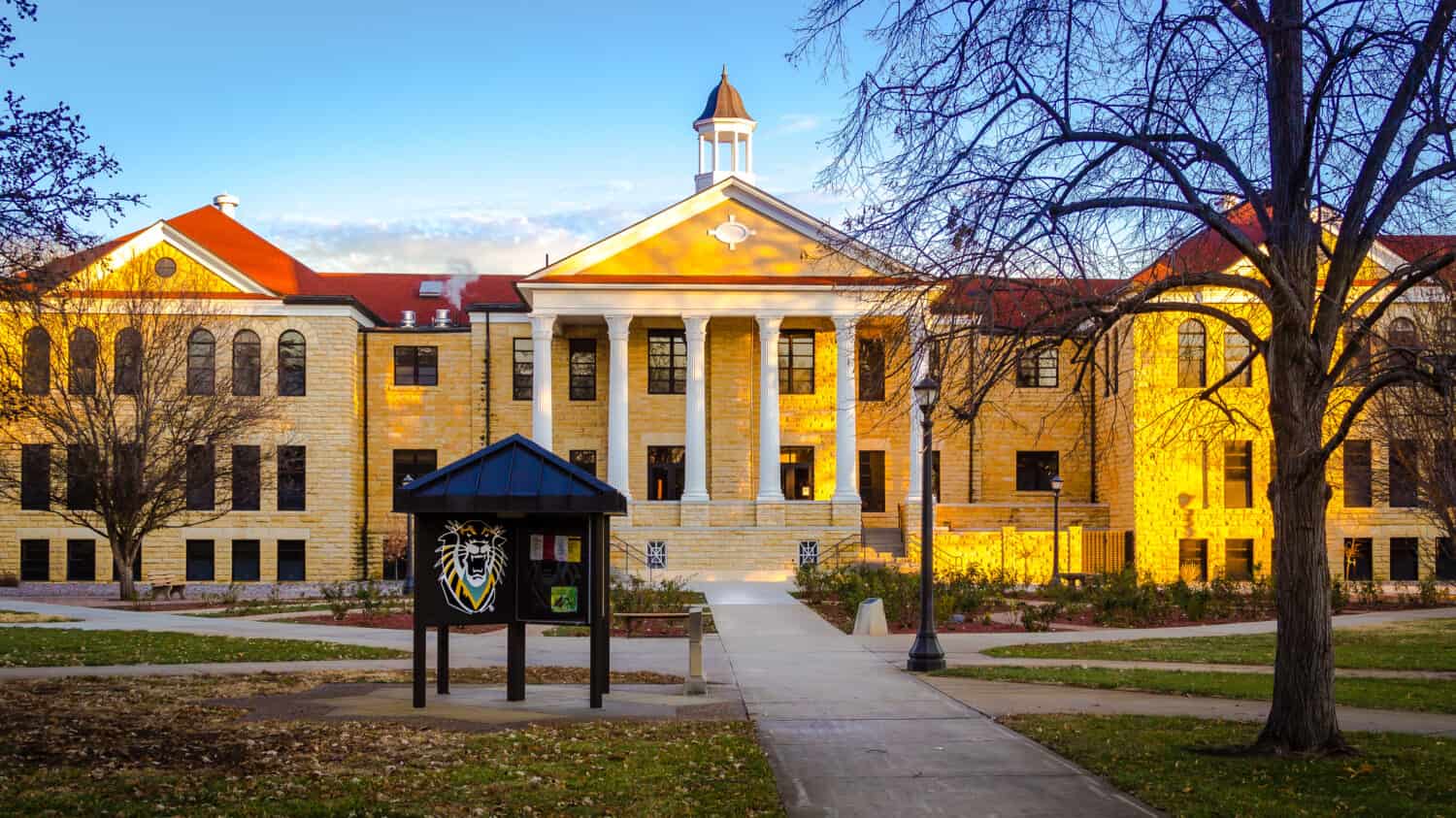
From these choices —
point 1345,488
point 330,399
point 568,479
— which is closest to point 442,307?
point 330,399

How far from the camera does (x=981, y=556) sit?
44.5 m

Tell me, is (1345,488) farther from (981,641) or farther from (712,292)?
(981,641)

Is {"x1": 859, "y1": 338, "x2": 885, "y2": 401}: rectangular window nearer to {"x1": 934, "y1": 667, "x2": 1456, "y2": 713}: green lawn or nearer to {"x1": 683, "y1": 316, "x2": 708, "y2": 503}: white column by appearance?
{"x1": 934, "y1": 667, "x2": 1456, "y2": 713}: green lawn

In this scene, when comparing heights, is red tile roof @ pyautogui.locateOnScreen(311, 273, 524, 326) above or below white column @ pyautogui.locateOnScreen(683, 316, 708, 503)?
above

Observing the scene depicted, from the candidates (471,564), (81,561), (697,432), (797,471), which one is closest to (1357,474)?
(797,471)

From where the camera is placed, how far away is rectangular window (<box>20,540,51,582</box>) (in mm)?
46625

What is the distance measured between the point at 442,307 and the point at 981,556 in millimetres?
22297

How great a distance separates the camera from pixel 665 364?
5006 cm

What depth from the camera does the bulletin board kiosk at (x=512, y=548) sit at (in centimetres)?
1498

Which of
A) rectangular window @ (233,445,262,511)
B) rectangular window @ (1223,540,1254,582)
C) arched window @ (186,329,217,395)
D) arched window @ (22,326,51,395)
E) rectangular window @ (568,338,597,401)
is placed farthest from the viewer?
rectangular window @ (568,338,597,401)

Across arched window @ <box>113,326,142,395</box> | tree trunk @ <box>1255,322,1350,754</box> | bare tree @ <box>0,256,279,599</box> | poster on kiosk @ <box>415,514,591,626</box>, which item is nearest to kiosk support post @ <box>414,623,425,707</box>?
poster on kiosk @ <box>415,514,591,626</box>

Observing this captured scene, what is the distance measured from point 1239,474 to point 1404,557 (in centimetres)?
621

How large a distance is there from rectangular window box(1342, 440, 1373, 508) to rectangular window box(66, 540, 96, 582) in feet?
132

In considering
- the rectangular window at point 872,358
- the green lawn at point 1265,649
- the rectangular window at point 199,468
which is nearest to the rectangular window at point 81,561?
the rectangular window at point 199,468
